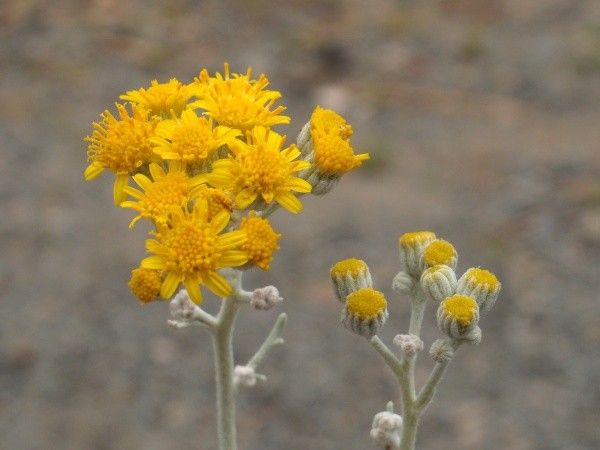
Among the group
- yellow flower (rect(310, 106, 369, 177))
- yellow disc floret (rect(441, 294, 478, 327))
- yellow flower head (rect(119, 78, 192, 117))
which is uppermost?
yellow flower head (rect(119, 78, 192, 117))

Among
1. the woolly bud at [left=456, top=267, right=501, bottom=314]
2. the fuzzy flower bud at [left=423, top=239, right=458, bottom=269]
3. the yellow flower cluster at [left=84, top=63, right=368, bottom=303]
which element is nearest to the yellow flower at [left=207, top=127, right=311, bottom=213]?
the yellow flower cluster at [left=84, top=63, right=368, bottom=303]

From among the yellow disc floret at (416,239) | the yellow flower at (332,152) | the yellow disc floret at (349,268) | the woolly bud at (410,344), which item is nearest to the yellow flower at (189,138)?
the yellow flower at (332,152)

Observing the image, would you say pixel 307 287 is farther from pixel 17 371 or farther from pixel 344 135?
pixel 344 135

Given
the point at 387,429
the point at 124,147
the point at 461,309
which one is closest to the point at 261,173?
the point at 124,147

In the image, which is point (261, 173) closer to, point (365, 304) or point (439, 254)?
point (365, 304)

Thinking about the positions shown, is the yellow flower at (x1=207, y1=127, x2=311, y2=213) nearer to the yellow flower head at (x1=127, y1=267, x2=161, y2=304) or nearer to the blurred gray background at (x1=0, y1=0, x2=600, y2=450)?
the yellow flower head at (x1=127, y1=267, x2=161, y2=304)

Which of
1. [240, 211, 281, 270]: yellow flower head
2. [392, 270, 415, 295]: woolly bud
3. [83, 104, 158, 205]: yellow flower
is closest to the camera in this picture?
[240, 211, 281, 270]: yellow flower head

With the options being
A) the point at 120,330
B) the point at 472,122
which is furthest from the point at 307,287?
the point at 472,122
